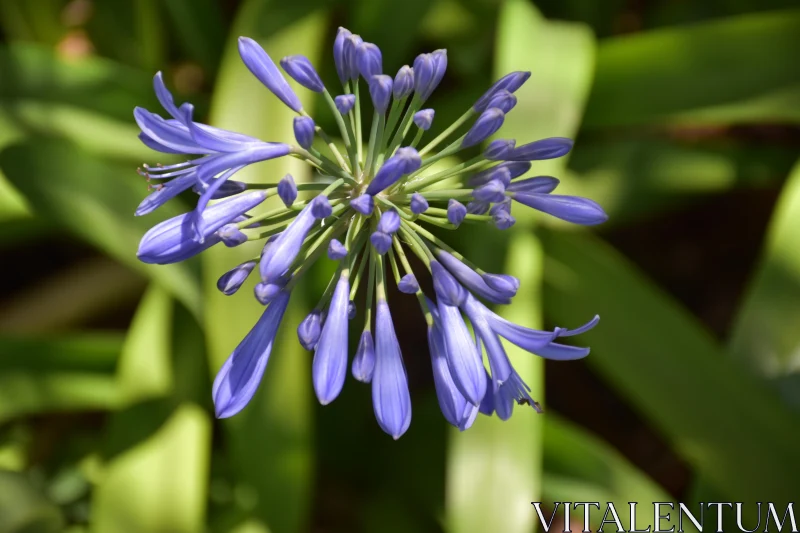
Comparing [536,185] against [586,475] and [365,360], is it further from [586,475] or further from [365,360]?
[586,475]

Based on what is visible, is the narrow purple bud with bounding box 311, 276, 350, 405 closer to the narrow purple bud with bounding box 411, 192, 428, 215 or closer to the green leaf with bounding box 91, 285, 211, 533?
the narrow purple bud with bounding box 411, 192, 428, 215

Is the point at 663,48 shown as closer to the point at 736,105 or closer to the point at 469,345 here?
the point at 736,105

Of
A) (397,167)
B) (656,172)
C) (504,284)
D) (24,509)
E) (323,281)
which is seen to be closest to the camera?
(397,167)

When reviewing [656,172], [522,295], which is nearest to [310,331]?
[522,295]

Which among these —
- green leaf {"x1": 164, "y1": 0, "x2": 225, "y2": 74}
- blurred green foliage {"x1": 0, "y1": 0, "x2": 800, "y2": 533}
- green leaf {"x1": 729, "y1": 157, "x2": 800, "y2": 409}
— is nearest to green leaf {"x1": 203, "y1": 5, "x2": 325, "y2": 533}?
blurred green foliage {"x1": 0, "y1": 0, "x2": 800, "y2": 533}

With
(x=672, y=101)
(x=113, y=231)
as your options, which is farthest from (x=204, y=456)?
(x=672, y=101)

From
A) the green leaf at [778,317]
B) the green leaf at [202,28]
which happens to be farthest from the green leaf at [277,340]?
the green leaf at [778,317]
